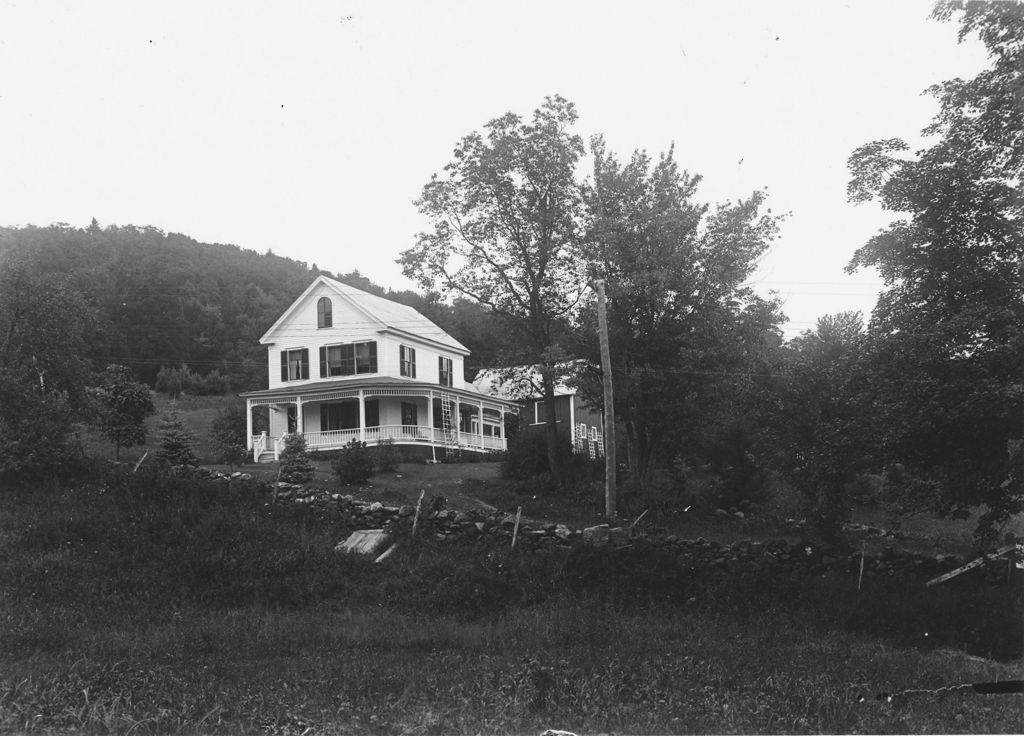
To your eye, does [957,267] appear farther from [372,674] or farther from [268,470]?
[268,470]

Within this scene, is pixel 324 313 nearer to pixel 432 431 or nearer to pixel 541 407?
pixel 432 431

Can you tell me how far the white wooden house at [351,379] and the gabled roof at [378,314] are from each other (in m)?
0.05

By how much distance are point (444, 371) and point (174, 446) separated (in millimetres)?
17395

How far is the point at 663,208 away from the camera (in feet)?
85.1

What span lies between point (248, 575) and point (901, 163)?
13483 mm

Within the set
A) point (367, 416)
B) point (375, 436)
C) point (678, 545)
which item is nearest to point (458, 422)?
point (367, 416)

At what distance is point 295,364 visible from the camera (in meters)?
36.4

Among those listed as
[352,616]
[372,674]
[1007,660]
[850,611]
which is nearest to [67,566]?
[352,616]

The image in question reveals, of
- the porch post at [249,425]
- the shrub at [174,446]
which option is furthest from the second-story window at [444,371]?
the shrub at [174,446]

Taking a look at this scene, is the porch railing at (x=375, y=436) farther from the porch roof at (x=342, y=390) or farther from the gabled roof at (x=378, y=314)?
the gabled roof at (x=378, y=314)

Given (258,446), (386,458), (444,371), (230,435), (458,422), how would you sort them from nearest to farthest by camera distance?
(386,458), (258,446), (230,435), (458,422), (444,371)

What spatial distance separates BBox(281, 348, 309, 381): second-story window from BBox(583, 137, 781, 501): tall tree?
15261 millimetres

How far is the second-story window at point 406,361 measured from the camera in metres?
36.2

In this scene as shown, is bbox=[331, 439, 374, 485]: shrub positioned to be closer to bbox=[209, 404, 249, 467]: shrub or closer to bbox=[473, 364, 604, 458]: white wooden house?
bbox=[473, 364, 604, 458]: white wooden house
